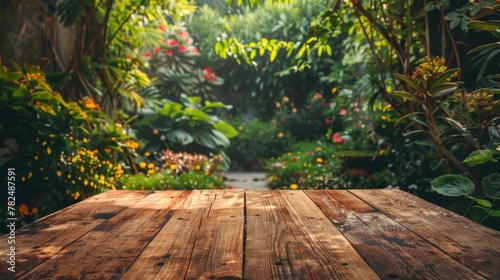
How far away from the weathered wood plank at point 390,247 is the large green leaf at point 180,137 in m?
4.52

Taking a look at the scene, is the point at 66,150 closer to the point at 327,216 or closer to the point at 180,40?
the point at 327,216

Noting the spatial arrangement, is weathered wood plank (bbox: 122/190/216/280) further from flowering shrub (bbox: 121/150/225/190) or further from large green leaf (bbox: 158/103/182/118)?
large green leaf (bbox: 158/103/182/118)

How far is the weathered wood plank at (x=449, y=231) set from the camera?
109 centimetres

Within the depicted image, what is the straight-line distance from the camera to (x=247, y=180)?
6469mm

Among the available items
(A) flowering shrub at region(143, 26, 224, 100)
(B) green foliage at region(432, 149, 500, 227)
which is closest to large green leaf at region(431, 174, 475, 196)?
(B) green foliage at region(432, 149, 500, 227)

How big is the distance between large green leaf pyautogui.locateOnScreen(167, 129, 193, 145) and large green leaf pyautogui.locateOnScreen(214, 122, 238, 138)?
48 cm

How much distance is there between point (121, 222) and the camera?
59.5 inches

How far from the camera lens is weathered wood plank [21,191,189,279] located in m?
1.02

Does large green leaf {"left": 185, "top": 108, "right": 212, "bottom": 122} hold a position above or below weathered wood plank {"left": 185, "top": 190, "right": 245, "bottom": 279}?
above

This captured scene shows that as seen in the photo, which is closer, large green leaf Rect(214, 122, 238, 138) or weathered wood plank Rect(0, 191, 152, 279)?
weathered wood plank Rect(0, 191, 152, 279)

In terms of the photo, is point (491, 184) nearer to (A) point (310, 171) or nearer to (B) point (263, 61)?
(A) point (310, 171)

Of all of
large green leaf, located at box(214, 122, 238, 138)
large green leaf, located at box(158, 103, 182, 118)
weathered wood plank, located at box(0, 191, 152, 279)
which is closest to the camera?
weathered wood plank, located at box(0, 191, 152, 279)

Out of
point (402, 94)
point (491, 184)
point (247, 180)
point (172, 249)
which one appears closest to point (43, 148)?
point (402, 94)

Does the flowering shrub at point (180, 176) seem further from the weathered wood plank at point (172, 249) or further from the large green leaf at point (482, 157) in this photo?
the large green leaf at point (482, 157)
